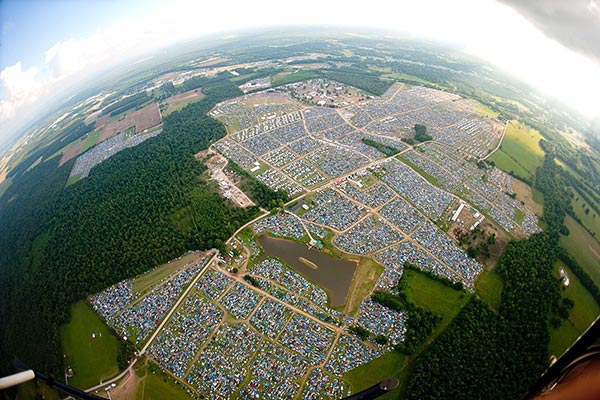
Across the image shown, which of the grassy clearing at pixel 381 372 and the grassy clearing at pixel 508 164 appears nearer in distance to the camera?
the grassy clearing at pixel 381 372

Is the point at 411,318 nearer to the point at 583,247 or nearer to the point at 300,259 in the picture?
the point at 300,259

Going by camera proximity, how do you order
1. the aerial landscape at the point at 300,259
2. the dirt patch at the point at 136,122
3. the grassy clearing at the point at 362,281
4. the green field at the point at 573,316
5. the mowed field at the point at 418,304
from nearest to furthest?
the mowed field at the point at 418,304 → the aerial landscape at the point at 300,259 → the green field at the point at 573,316 → the grassy clearing at the point at 362,281 → the dirt patch at the point at 136,122

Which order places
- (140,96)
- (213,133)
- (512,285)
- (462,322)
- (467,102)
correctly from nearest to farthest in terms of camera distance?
1. (462,322)
2. (512,285)
3. (213,133)
4. (467,102)
5. (140,96)

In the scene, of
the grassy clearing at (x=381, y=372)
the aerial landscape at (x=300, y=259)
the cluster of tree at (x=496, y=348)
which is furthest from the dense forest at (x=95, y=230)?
the cluster of tree at (x=496, y=348)

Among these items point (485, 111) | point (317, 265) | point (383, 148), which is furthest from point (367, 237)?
point (485, 111)

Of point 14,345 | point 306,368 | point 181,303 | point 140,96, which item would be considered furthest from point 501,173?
point 140,96

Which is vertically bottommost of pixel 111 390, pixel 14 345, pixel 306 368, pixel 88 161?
pixel 88 161

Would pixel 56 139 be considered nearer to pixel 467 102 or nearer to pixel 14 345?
pixel 14 345

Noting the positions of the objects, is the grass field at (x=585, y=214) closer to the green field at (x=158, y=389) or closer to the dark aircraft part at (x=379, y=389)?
the dark aircraft part at (x=379, y=389)
